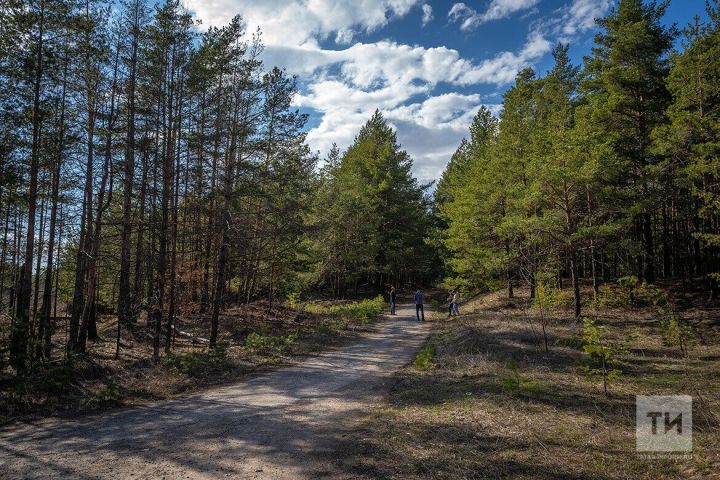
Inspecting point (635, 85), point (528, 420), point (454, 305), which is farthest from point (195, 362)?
point (635, 85)

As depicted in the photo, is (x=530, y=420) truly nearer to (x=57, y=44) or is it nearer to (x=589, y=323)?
(x=589, y=323)

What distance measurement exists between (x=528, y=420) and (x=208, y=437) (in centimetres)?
518

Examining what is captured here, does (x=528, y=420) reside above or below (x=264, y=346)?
above

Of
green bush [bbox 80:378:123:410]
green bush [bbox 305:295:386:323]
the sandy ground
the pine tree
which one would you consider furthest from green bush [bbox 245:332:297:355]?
the pine tree

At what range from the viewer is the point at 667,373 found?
30.6ft

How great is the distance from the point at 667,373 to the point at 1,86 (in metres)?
18.7

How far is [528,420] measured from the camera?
20.4 feet

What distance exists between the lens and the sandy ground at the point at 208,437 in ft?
16.0

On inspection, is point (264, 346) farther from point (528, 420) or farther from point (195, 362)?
point (528, 420)

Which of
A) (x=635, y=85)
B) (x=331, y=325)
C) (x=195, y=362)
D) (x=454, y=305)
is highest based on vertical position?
(x=635, y=85)

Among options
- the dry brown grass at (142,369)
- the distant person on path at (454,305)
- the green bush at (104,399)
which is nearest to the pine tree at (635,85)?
the distant person on path at (454,305)

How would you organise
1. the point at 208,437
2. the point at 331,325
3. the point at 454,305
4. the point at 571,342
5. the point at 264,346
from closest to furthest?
the point at 208,437, the point at 571,342, the point at 264,346, the point at 331,325, the point at 454,305

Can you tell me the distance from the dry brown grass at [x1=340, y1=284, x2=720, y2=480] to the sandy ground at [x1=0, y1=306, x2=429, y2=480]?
0.71 m

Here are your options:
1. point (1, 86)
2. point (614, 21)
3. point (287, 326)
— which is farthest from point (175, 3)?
point (614, 21)
